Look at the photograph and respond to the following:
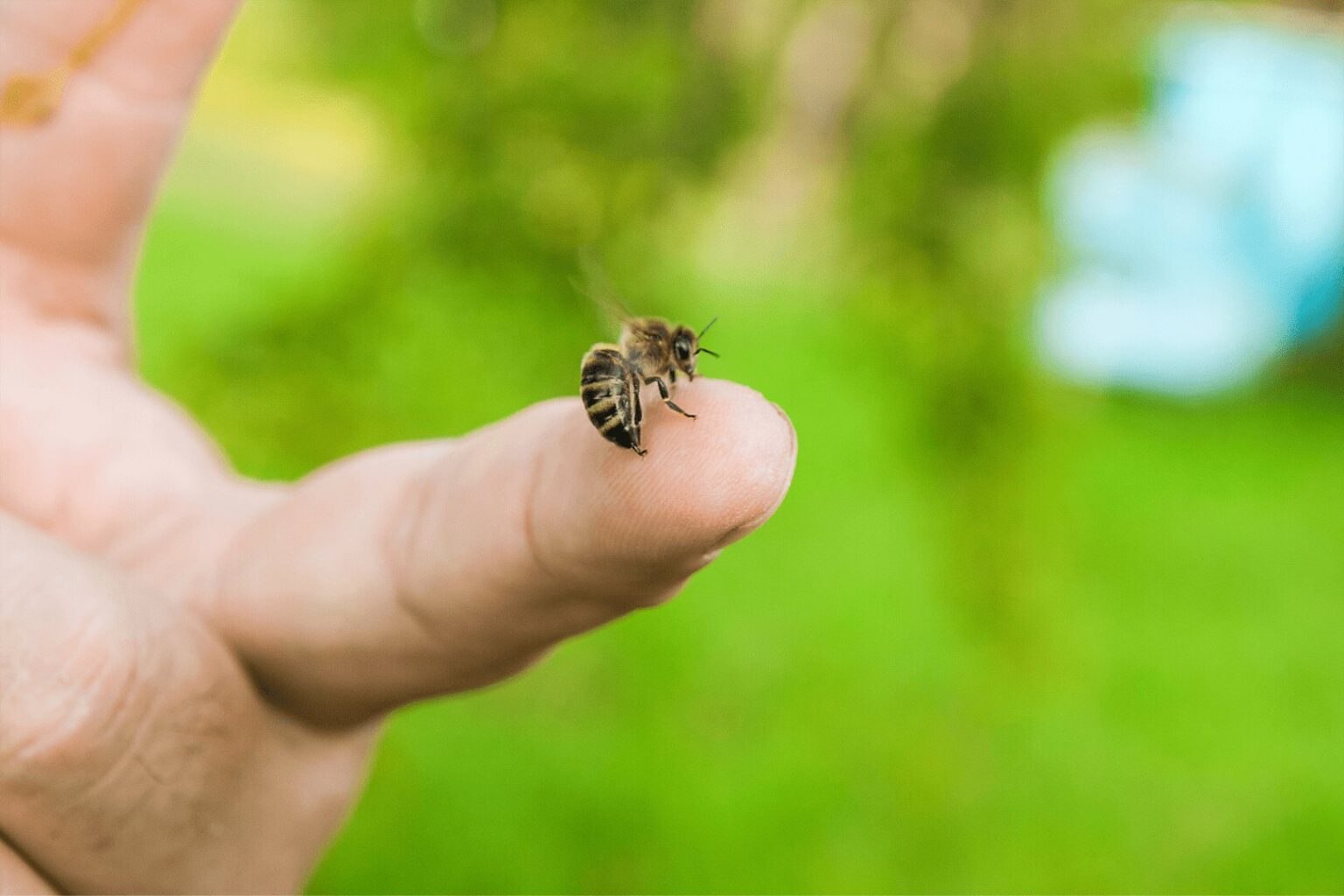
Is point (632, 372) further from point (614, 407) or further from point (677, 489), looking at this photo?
point (677, 489)

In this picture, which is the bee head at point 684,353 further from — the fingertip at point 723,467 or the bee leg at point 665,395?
the fingertip at point 723,467

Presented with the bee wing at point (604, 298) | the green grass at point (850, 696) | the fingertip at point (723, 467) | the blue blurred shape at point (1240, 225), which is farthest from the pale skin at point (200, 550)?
→ the blue blurred shape at point (1240, 225)

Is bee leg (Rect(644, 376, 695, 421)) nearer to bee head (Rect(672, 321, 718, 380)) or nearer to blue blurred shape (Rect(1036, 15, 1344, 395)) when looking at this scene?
bee head (Rect(672, 321, 718, 380))

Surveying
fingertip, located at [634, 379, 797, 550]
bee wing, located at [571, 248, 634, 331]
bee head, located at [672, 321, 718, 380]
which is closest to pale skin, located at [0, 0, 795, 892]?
fingertip, located at [634, 379, 797, 550]

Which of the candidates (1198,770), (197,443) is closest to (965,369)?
(197,443)

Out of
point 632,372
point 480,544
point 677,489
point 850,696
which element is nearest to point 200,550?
point 480,544

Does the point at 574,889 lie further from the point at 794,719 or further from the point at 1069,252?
the point at 1069,252
